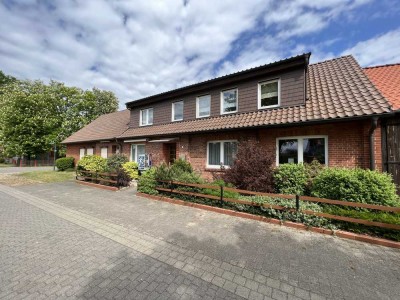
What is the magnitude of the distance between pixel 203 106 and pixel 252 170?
226 inches

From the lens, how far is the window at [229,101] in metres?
10.4

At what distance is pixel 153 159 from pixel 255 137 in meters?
7.20

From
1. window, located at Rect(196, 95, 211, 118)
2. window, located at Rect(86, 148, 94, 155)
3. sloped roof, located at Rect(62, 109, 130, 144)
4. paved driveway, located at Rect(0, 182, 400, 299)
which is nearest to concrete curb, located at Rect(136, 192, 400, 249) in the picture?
paved driveway, located at Rect(0, 182, 400, 299)

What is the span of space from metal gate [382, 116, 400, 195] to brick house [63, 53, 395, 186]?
195mm

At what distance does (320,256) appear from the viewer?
380 centimetres

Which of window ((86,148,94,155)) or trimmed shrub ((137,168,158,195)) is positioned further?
window ((86,148,94,155))

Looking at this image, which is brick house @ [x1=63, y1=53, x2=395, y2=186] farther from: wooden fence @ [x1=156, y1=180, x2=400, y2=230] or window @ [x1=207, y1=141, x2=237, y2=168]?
wooden fence @ [x1=156, y1=180, x2=400, y2=230]

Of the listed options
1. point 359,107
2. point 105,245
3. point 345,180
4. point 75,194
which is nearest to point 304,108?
point 359,107

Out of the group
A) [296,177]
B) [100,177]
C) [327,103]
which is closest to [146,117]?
[100,177]

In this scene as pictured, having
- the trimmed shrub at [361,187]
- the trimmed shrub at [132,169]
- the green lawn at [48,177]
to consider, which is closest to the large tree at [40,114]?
the green lawn at [48,177]

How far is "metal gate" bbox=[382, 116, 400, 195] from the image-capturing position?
6.44 m

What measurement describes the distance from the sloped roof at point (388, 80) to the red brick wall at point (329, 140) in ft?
4.68

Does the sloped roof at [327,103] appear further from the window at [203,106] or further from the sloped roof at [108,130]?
the sloped roof at [108,130]

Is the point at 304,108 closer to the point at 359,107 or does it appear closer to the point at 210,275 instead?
the point at 359,107
